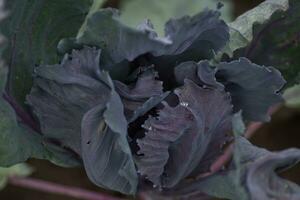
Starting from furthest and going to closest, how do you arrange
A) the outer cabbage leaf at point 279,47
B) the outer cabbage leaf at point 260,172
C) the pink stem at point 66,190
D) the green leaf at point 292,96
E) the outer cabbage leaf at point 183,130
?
the green leaf at point 292,96 → the pink stem at point 66,190 → the outer cabbage leaf at point 279,47 → the outer cabbage leaf at point 183,130 → the outer cabbage leaf at point 260,172

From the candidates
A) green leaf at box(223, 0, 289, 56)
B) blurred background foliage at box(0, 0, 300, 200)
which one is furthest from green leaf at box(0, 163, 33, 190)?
green leaf at box(223, 0, 289, 56)

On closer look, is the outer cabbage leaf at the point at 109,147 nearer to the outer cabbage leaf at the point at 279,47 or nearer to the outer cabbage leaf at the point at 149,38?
the outer cabbage leaf at the point at 149,38

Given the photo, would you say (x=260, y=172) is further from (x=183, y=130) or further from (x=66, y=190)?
(x=66, y=190)

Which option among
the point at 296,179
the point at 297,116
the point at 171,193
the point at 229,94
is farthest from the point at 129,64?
the point at 297,116

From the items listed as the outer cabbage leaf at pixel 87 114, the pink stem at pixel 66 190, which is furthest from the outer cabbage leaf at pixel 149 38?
the pink stem at pixel 66 190

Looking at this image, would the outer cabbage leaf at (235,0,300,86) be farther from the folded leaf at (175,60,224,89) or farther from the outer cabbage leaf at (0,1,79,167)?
the outer cabbage leaf at (0,1,79,167)

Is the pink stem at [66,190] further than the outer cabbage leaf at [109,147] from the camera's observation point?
Yes
